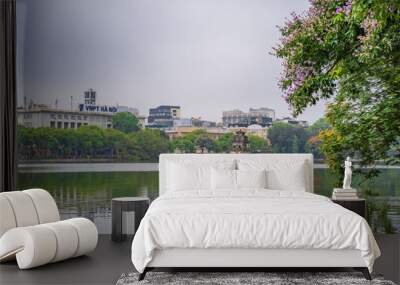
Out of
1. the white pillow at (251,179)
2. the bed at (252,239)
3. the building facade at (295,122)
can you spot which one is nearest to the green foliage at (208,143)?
the building facade at (295,122)

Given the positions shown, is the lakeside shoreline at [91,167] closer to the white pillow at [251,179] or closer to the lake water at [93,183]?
the lake water at [93,183]

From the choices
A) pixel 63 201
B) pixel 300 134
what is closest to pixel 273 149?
pixel 300 134

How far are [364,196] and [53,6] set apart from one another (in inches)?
187

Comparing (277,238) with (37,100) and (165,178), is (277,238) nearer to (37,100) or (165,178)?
(165,178)

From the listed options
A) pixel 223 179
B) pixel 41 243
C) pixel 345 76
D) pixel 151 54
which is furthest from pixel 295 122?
pixel 41 243

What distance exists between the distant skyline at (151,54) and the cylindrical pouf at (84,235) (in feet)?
7.76

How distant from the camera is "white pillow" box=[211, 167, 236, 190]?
6.52 meters

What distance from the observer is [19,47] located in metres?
7.65

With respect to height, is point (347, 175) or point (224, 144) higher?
point (224, 144)

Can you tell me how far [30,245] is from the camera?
5074mm

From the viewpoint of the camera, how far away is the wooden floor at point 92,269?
478cm

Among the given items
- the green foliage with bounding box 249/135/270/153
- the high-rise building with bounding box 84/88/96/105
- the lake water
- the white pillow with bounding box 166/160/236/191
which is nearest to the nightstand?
the lake water

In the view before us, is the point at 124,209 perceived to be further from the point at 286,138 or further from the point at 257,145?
the point at 286,138

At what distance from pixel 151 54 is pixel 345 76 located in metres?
2.50
